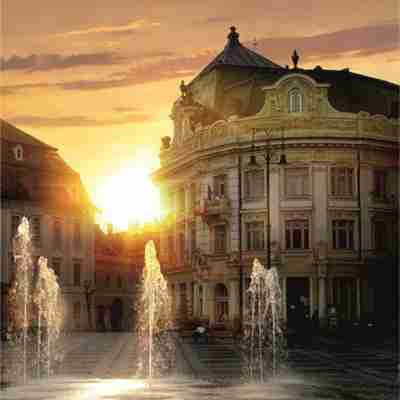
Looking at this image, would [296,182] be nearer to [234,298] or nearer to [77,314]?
[234,298]

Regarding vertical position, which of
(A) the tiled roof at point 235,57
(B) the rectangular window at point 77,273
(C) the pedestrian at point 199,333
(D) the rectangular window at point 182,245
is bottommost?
(C) the pedestrian at point 199,333

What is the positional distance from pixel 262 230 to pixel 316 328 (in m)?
9.70

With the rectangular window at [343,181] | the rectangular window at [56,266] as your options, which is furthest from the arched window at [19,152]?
the rectangular window at [343,181]

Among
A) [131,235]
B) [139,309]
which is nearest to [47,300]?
[139,309]

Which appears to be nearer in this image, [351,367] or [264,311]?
[351,367]

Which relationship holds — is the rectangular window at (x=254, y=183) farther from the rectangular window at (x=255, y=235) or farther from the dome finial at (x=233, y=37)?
the dome finial at (x=233, y=37)

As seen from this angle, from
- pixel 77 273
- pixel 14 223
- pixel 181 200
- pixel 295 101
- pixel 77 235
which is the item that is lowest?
pixel 77 273

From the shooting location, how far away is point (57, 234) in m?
84.0

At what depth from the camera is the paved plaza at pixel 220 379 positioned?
77.6ft

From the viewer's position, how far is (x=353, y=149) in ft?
205

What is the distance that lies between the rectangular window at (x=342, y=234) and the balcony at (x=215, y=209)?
647 cm

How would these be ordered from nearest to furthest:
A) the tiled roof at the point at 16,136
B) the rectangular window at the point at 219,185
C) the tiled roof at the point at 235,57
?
the rectangular window at the point at 219,185
the tiled roof at the point at 235,57
the tiled roof at the point at 16,136

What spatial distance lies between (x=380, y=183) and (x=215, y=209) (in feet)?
33.6

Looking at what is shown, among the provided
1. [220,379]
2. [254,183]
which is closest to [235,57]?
[254,183]
